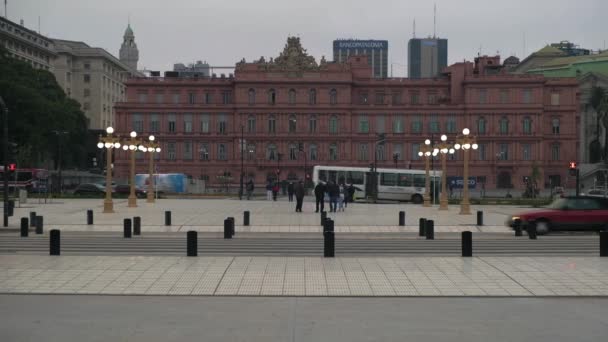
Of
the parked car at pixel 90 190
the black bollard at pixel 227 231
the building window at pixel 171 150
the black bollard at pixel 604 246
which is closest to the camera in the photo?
the black bollard at pixel 604 246

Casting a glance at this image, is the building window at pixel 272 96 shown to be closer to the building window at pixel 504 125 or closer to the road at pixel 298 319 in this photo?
the building window at pixel 504 125

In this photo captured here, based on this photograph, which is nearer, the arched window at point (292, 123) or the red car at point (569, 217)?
the red car at point (569, 217)

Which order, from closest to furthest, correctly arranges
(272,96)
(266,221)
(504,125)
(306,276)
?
1. (306,276)
2. (266,221)
3. (504,125)
4. (272,96)

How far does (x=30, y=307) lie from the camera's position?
13.4 meters

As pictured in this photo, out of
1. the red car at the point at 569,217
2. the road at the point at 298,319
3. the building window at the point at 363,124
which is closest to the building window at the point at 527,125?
the building window at the point at 363,124

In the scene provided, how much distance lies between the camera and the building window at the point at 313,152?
Result: 106375 millimetres

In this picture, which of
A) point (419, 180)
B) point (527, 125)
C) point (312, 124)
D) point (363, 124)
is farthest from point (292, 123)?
point (419, 180)

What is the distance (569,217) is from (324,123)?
253 feet

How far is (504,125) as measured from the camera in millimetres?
105938

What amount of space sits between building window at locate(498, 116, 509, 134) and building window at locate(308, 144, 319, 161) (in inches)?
989

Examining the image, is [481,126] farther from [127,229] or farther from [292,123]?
[127,229]

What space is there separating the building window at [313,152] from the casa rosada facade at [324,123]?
0.45 ft

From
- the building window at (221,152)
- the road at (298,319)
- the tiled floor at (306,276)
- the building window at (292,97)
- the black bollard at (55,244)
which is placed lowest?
the road at (298,319)

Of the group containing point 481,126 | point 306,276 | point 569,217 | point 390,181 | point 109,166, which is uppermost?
point 481,126
